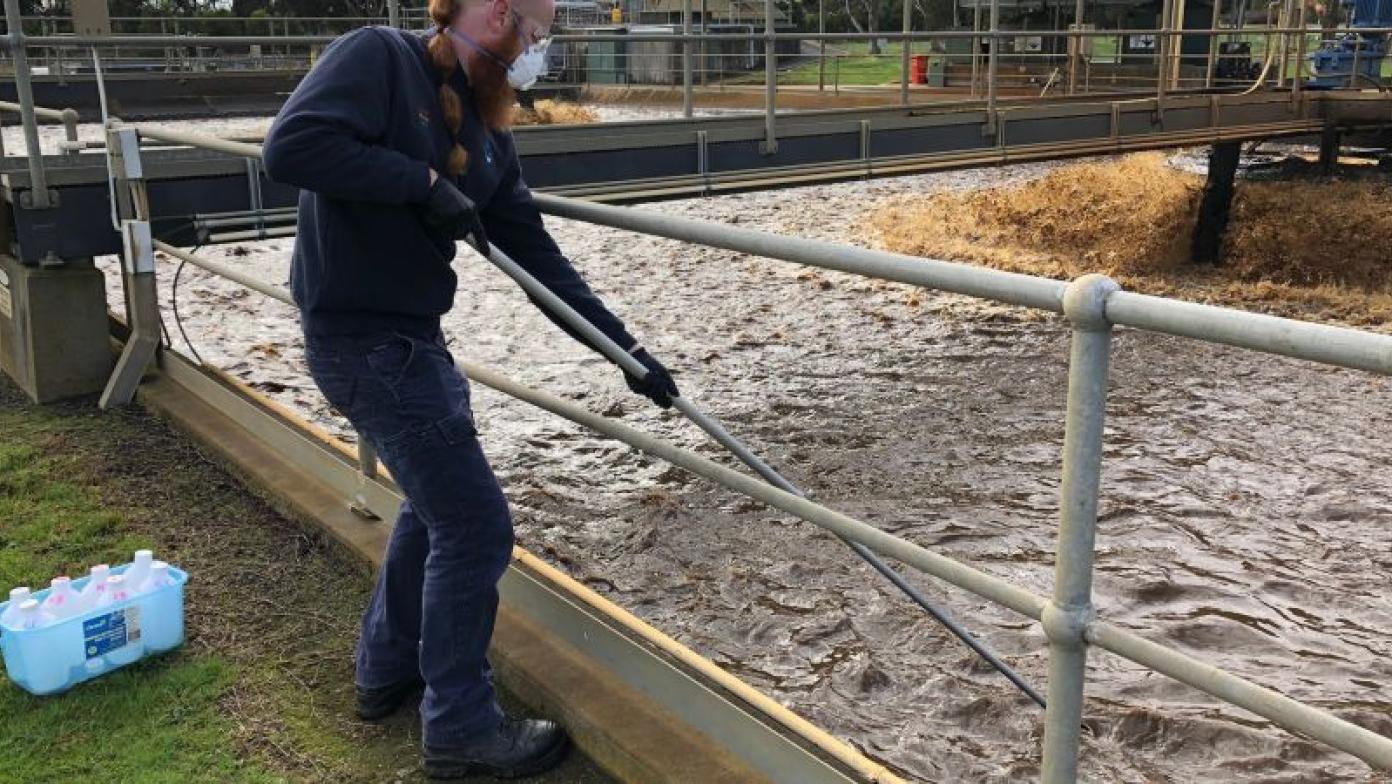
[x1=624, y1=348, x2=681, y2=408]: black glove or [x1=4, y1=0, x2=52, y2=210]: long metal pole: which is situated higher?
[x1=4, y1=0, x2=52, y2=210]: long metal pole

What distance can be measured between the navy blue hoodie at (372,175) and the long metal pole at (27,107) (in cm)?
399

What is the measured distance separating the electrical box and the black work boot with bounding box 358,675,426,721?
45.6 ft

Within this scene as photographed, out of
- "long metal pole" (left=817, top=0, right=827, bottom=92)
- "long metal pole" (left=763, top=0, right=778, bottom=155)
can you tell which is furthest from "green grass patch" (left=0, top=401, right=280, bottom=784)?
"long metal pole" (left=817, top=0, right=827, bottom=92)

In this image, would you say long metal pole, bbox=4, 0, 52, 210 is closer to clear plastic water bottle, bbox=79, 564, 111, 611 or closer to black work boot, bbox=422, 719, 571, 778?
clear plastic water bottle, bbox=79, 564, 111, 611

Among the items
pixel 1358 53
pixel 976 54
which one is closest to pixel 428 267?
pixel 976 54

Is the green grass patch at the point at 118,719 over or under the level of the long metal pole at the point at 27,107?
under

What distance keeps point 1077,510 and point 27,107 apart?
18.8ft

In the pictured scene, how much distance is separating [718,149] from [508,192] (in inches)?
308

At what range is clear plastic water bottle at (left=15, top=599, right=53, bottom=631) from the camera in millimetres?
3441

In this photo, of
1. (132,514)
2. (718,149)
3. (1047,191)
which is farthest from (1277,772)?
(1047,191)

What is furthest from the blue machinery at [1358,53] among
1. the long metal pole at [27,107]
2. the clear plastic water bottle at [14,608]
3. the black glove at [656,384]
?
the clear plastic water bottle at [14,608]

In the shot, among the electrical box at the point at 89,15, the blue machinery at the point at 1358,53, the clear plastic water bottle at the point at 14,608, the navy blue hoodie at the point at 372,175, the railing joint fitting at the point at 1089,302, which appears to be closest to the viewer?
the railing joint fitting at the point at 1089,302

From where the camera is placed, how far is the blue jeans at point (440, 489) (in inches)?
111

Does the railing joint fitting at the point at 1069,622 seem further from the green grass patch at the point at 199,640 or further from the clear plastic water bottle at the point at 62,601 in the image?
the clear plastic water bottle at the point at 62,601
